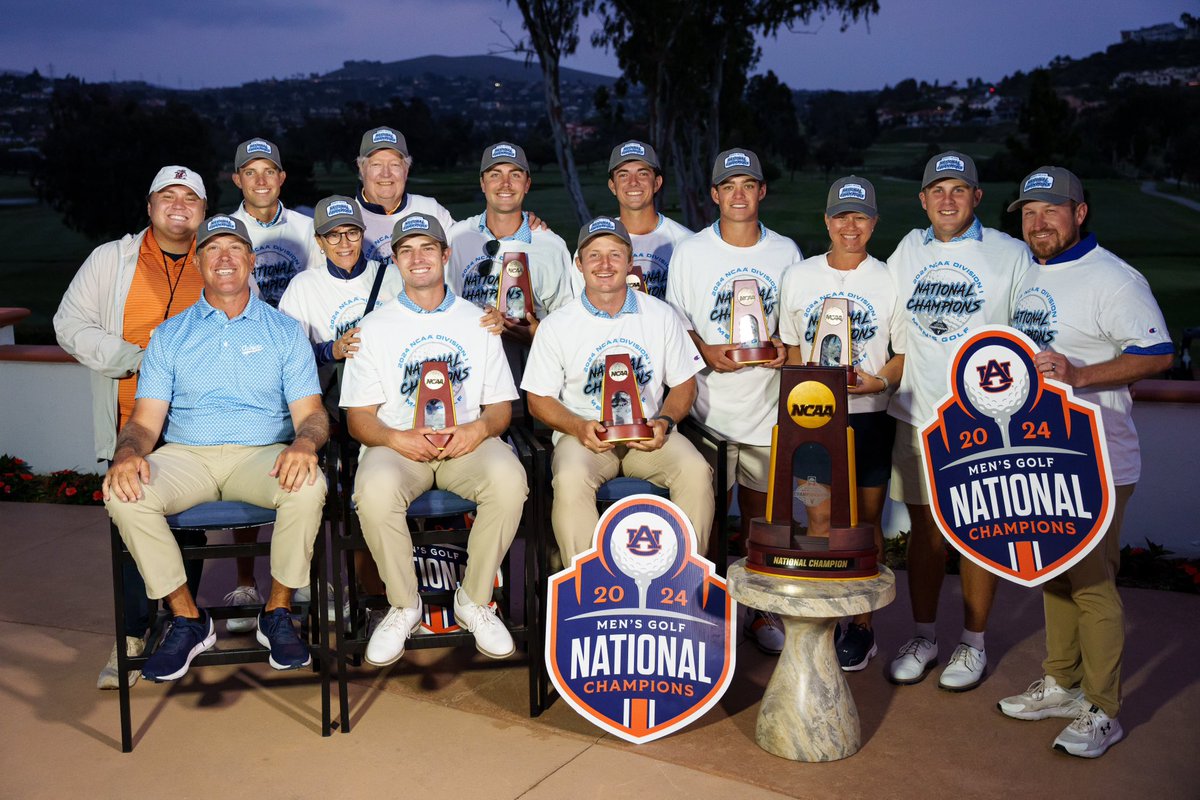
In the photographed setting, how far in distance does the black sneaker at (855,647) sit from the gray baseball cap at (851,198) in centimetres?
157

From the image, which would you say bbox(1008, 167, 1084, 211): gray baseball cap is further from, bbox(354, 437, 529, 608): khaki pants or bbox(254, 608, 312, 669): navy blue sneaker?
bbox(254, 608, 312, 669): navy blue sneaker

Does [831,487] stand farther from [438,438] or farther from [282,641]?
[282,641]

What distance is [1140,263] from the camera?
16422 millimetres

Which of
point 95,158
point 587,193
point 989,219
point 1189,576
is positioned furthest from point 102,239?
point 1189,576

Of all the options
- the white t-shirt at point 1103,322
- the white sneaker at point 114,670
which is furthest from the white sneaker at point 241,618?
the white t-shirt at point 1103,322

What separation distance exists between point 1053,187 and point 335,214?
8.57 feet

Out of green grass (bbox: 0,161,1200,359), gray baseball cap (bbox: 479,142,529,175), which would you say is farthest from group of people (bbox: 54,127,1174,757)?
green grass (bbox: 0,161,1200,359)

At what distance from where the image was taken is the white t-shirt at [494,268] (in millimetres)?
4699

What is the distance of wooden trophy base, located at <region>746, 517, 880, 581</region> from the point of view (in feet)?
11.2

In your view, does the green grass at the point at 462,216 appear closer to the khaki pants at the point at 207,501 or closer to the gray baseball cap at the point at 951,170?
the gray baseball cap at the point at 951,170

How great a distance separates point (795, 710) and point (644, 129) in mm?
18617

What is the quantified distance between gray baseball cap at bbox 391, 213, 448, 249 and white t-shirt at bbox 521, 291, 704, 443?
1.66 feet

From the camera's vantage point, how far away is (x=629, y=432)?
3805 mm

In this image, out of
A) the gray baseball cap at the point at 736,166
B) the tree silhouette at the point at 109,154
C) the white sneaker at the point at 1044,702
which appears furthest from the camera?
the tree silhouette at the point at 109,154
